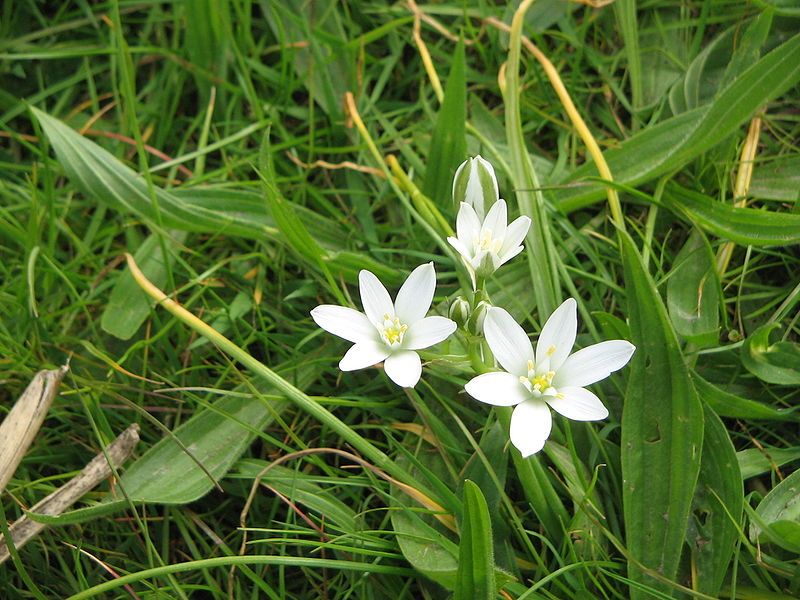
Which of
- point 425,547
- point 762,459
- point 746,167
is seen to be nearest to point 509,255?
point 425,547

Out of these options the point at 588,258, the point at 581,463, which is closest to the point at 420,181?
the point at 588,258

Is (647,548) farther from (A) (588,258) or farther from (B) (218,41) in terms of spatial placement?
(B) (218,41)

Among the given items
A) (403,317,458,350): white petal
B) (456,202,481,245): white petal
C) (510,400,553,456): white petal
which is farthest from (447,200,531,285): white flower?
(510,400,553,456): white petal

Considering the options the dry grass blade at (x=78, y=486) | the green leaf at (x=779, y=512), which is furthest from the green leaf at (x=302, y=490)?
the green leaf at (x=779, y=512)

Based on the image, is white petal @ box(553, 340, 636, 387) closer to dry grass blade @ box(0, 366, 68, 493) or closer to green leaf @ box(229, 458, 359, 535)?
green leaf @ box(229, 458, 359, 535)

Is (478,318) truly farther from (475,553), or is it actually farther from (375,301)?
(475,553)

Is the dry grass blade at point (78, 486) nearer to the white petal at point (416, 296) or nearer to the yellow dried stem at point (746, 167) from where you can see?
the white petal at point (416, 296)
